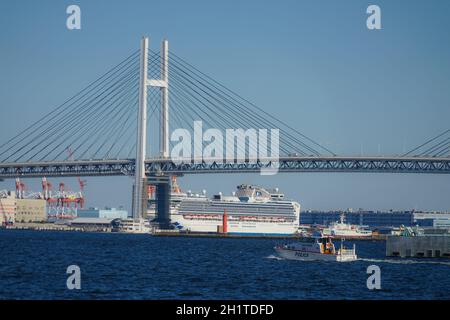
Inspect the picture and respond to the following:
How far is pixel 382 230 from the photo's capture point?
135 m

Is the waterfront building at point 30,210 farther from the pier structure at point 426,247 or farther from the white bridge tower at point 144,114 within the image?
the pier structure at point 426,247

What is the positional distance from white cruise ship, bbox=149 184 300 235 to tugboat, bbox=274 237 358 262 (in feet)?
171

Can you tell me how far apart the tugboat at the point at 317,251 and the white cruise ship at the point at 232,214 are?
2051 inches

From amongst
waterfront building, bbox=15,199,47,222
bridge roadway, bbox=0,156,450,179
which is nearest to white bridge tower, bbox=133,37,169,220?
bridge roadway, bbox=0,156,450,179

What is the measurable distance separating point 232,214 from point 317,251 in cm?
5668

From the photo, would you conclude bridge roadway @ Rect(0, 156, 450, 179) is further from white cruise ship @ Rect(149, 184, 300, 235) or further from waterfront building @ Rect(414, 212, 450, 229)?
waterfront building @ Rect(414, 212, 450, 229)

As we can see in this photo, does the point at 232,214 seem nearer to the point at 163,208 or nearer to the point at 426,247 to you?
the point at 163,208

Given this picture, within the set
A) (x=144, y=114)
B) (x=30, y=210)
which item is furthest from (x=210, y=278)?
(x=30, y=210)

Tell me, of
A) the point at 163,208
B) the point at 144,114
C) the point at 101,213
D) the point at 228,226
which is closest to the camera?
the point at 144,114

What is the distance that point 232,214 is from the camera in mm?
99375

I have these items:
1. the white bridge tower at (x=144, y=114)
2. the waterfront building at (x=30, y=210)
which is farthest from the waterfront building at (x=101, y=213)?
the white bridge tower at (x=144, y=114)
